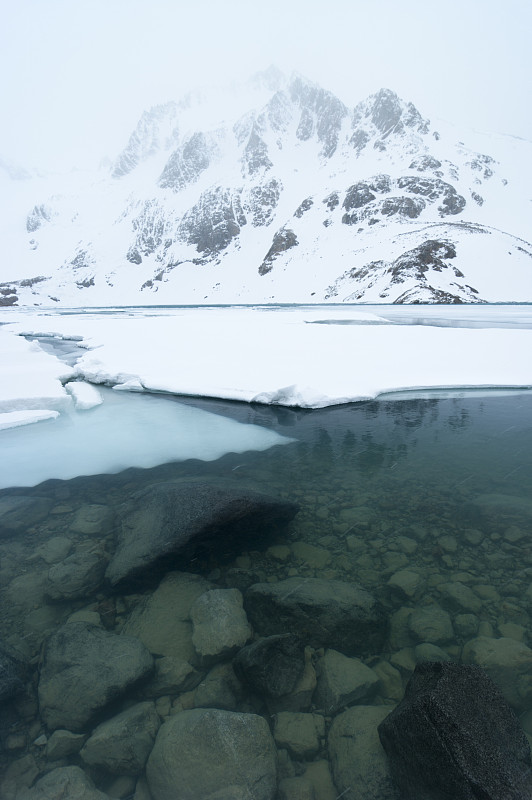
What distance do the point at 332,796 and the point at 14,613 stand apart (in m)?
3.44

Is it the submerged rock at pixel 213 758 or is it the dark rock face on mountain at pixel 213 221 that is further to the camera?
the dark rock face on mountain at pixel 213 221

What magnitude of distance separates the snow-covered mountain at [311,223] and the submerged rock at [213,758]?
66.0 meters

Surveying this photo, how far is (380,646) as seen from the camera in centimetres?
358

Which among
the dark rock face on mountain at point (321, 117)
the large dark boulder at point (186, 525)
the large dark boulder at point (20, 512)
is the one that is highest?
the dark rock face on mountain at point (321, 117)

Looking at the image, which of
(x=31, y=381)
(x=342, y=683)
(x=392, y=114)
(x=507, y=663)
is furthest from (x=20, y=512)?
(x=392, y=114)

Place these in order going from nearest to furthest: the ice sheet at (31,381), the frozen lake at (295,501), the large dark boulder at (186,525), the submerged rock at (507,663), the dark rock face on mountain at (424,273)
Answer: the submerged rock at (507,663), the frozen lake at (295,501), the large dark boulder at (186,525), the ice sheet at (31,381), the dark rock face on mountain at (424,273)

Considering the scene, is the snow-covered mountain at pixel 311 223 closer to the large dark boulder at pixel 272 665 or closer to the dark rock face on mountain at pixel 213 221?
the dark rock face on mountain at pixel 213 221

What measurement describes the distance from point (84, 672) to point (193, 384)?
27.7 feet

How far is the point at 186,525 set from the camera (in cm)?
472

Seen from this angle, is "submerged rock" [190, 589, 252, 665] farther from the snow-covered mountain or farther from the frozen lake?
the snow-covered mountain

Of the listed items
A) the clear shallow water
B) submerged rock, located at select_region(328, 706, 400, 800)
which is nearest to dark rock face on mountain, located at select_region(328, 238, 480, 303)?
the clear shallow water

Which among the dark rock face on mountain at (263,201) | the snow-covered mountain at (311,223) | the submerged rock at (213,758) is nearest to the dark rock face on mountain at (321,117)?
the snow-covered mountain at (311,223)

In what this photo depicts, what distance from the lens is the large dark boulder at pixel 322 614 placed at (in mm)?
3590

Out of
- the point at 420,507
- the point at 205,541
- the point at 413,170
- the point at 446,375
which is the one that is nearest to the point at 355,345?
the point at 446,375
